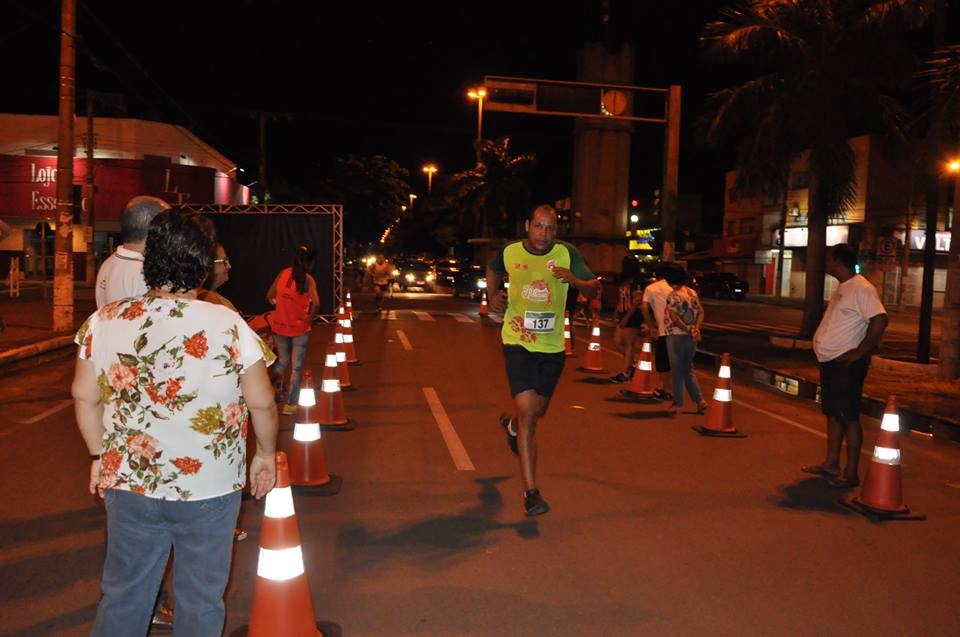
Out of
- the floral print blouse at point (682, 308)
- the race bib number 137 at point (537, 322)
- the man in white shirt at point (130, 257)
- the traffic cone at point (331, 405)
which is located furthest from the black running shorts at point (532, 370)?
the floral print blouse at point (682, 308)

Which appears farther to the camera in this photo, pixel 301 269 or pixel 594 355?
pixel 594 355

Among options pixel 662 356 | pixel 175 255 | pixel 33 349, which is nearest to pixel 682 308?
pixel 662 356

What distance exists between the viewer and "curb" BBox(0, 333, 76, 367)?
14.3 m

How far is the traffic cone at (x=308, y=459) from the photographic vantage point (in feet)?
21.5

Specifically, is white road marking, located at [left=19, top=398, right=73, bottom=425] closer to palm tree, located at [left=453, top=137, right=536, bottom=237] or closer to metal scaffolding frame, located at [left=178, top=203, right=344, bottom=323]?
metal scaffolding frame, located at [left=178, top=203, right=344, bottom=323]

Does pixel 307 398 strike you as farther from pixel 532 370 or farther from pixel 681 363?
pixel 681 363

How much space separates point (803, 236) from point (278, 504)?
168 ft

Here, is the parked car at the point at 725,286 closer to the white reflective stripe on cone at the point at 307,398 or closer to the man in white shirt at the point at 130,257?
the white reflective stripe on cone at the point at 307,398

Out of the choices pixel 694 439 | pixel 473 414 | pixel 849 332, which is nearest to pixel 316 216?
pixel 473 414

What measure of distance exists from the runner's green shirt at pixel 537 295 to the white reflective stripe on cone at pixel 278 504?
112 inches

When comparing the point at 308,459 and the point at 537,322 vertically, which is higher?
the point at 537,322

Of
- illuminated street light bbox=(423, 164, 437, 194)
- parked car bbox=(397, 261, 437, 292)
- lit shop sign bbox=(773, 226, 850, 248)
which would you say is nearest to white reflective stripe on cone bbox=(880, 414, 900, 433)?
parked car bbox=(397, 261, 437, 292)

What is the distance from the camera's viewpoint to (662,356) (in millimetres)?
10562

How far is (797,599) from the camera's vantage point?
4.74 m
